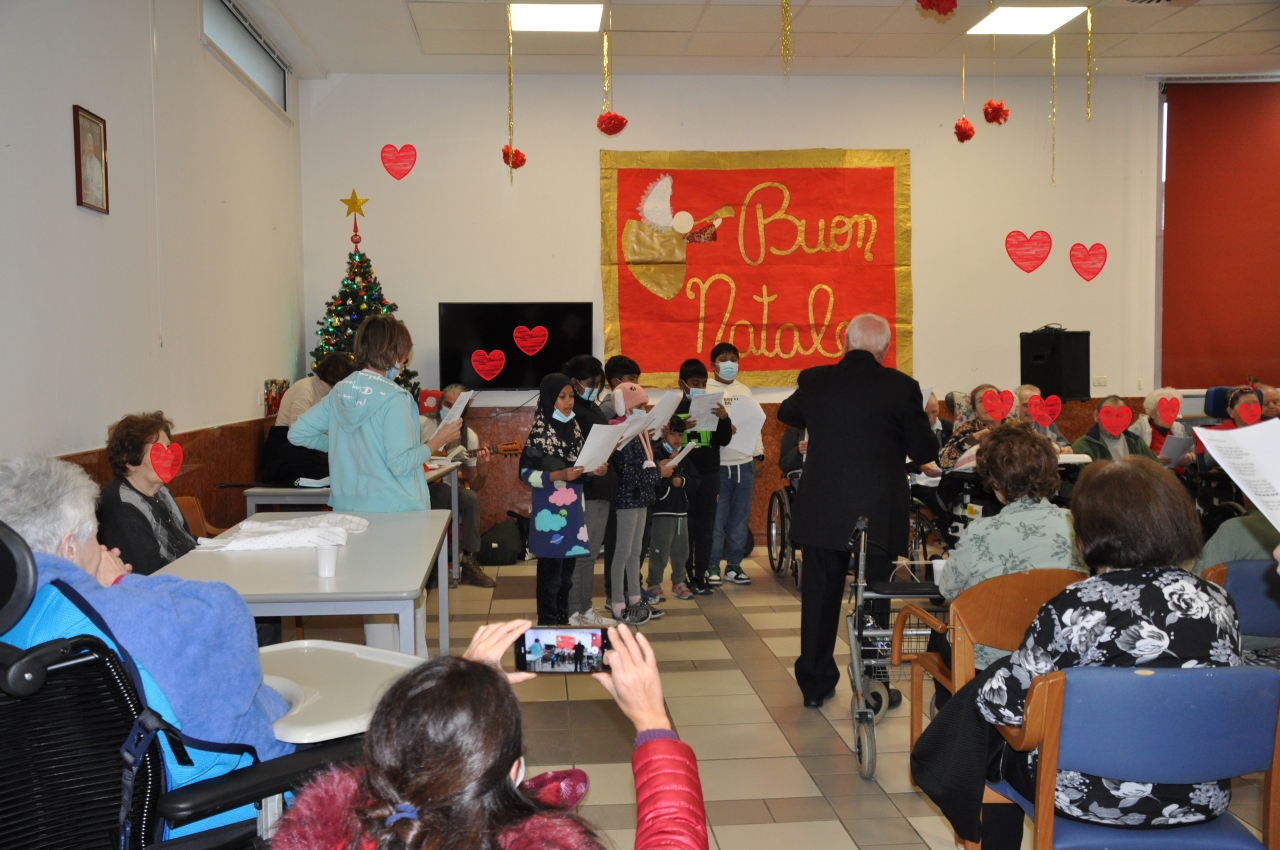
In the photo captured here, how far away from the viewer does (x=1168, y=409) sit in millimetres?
7195

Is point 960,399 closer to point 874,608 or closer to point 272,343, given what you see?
point 874,608

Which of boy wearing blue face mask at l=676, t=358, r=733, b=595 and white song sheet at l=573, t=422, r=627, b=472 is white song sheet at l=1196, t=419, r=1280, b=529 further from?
boy wearing blue face mask at l=676, t=358, r=733, b=595

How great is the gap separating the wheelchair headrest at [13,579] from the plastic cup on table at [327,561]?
4.95 ft

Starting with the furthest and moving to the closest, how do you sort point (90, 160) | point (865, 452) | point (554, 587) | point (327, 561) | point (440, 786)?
point (554, 587) < point (90, 160) < point (865, 452) < point (327, 561) < point (440, 786)

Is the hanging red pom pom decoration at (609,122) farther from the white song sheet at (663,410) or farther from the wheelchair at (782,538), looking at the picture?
the wheelchair at (782,538)

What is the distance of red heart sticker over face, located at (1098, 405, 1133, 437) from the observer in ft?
19.7

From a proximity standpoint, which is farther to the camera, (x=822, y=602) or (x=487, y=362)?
(x=487, y=362)

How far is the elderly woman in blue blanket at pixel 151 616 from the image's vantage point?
1547mm

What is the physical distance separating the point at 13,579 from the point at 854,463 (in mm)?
3141

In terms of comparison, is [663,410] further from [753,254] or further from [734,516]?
[753,254]

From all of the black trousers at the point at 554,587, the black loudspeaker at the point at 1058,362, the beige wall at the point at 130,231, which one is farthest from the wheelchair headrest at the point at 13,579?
the black loudspeaker at the point at 1058,362

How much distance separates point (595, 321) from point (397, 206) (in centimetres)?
182

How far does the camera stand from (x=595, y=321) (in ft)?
26.5

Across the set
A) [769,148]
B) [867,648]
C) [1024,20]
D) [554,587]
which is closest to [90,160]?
[554,587]
